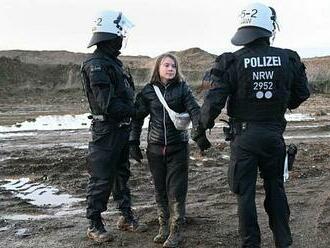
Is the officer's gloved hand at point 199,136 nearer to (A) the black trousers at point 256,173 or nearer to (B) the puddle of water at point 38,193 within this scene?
(A) the black trousers at point 256,173

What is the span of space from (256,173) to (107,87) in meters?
1.88

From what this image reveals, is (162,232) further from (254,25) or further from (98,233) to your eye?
(254,25)

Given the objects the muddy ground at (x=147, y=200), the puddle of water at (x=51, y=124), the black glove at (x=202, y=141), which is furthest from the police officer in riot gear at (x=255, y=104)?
the puddle of water at (x=51, y=124)

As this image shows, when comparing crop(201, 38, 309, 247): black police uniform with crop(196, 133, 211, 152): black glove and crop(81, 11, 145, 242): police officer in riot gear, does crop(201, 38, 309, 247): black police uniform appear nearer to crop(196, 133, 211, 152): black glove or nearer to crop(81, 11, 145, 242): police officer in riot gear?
crop(196, 133, 211, 152): black glove

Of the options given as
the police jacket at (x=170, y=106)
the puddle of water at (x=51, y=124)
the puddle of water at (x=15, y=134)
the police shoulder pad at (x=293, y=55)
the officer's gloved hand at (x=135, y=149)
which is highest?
the police shoulder pad at (x=293, y=55)

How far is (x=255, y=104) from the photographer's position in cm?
584

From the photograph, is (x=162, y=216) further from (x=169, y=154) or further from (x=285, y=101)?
(x=285, y=101)

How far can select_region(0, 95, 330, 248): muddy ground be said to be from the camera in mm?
7039

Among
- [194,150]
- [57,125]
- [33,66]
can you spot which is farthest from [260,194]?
[33,66]

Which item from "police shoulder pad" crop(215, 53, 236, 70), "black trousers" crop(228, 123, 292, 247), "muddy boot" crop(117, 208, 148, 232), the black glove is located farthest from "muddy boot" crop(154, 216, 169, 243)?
"police shoulder pad" crop(215, 53, 236, 70)

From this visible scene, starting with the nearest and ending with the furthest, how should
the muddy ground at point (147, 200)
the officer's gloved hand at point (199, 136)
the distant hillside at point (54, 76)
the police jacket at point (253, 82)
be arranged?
the police jacket at point (253, 82), the officer's gloved hand at point (199, 136), the muddy ground at point (147, 200), the distant hillside at point (54, 76)

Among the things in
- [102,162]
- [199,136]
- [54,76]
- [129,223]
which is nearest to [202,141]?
[199,136]

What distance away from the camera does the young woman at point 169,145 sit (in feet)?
21.9

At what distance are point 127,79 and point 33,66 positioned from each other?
45008mm
